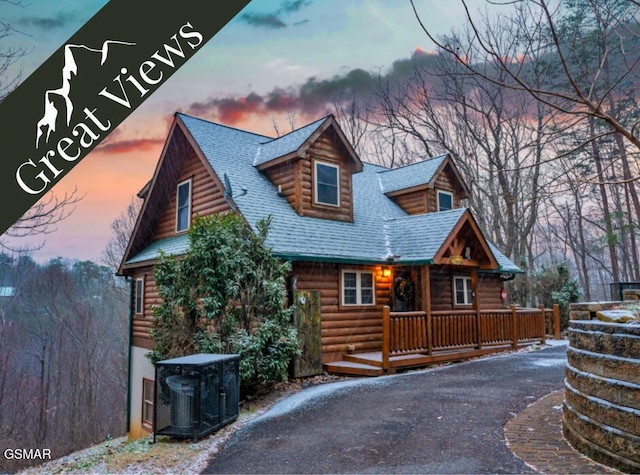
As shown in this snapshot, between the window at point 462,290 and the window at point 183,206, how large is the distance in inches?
343

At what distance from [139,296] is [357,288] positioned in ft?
24.4

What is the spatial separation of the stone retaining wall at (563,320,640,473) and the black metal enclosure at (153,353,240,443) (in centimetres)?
439

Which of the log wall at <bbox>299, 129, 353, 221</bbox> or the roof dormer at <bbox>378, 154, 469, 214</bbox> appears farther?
the roof dormer at <bbox>378, 154, 469, 214</bbox>

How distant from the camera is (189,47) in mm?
6969

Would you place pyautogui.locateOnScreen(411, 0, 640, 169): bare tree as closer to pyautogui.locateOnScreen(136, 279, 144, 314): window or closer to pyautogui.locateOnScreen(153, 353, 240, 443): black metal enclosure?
pyautogui.locateOnScreen(153, 353, 240, 443): black metal enclosure

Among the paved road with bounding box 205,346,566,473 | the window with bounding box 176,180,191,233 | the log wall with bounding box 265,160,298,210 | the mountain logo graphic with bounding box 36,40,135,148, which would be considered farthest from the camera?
the window with bounding box 176,180,191,233

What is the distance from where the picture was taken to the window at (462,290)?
572 inches

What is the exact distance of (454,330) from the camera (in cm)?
1162

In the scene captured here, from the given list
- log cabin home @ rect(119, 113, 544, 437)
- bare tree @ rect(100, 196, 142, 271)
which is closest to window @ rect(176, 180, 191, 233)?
log cabin home @ rect(119, 113, 544, 437)

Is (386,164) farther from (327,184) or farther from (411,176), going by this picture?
(327,184)

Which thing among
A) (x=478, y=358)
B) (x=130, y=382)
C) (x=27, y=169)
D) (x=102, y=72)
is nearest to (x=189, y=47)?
(x=102, y=72)

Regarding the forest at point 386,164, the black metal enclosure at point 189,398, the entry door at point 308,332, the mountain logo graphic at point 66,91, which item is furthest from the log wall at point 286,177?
the forest at point 386,164

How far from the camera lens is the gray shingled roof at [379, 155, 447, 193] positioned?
53.0 feet

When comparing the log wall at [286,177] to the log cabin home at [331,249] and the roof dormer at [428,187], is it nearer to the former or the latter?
the log cabin home at [331,249]
